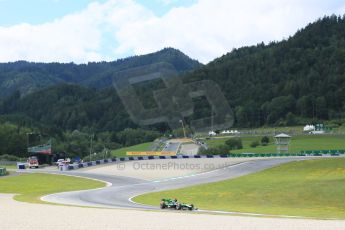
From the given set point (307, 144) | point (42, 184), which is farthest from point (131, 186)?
point (307, 144)

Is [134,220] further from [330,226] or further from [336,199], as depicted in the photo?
[336,199]

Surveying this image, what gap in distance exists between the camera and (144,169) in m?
93.1

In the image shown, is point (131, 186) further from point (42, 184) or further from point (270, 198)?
point (270, 198)

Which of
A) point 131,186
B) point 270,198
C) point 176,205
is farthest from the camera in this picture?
point 131,186

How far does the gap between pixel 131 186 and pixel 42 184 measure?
1535cm

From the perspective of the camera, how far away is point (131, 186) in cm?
6594

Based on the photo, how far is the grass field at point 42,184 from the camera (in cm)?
6669

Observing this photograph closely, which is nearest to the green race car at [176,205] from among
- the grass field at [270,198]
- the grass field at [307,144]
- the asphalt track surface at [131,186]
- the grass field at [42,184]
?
the asphalt track surface at [131,186]

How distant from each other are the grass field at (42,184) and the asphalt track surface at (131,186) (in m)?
3.40

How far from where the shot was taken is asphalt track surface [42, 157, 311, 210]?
4581 centimetres

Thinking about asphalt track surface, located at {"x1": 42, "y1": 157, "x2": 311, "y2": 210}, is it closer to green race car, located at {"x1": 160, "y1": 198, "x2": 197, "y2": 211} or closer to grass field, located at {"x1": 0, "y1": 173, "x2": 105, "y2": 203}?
green race car, located at {"x1": 160, "y1": 198, "x2": 197, "y2": 211}

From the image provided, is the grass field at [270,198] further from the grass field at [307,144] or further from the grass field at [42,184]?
the grass field at [307,144]

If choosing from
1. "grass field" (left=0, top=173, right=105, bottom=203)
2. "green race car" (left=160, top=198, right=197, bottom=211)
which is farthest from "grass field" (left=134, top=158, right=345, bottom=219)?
"grass field" (left=0, top=173, right=105, bottom=203)

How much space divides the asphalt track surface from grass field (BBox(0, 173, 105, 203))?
11.1 ft
